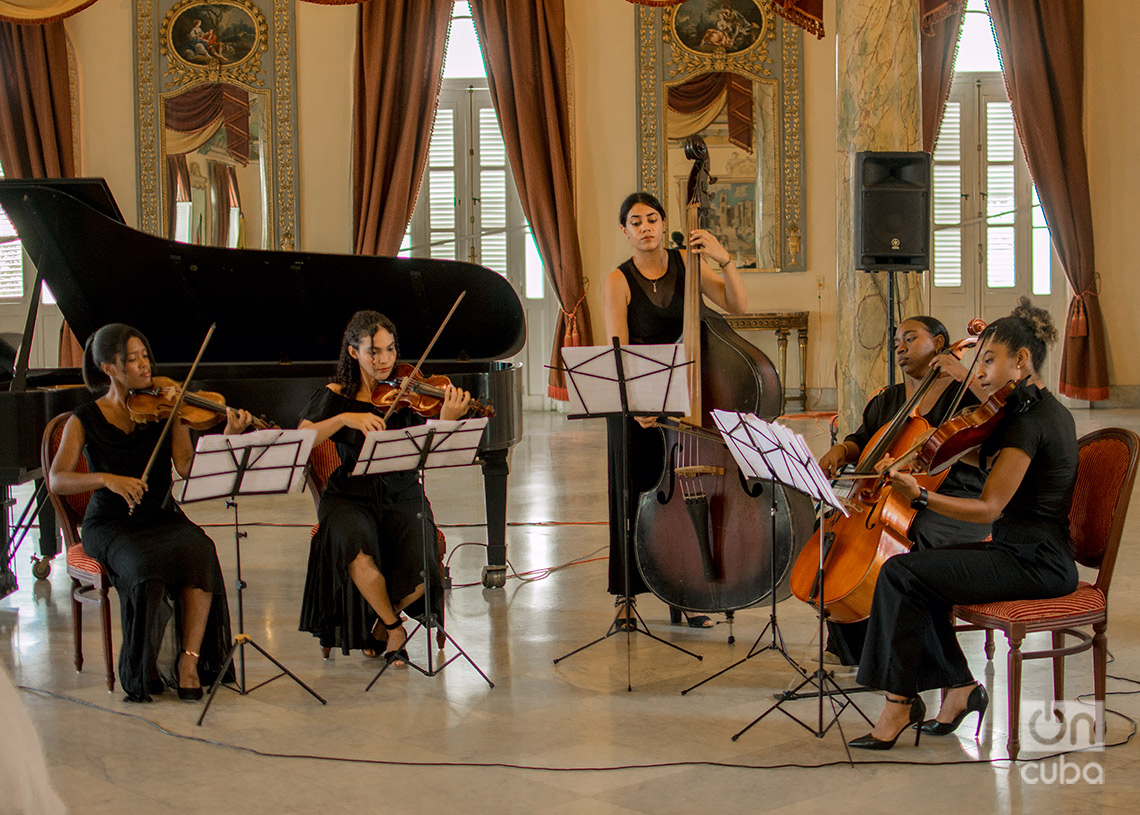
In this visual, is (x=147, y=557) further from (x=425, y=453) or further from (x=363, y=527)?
(x=425, y=453)

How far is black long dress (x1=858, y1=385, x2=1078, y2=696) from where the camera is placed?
2.96m

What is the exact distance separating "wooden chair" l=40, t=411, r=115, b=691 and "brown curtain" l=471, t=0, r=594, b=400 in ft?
22.1

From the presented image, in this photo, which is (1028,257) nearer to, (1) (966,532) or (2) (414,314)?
(2) (414,314)

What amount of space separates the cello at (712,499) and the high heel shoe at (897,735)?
63 cm

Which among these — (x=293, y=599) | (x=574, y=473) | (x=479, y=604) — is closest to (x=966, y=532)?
(x=479, y=604)

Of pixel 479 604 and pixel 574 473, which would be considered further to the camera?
pixel 574 473

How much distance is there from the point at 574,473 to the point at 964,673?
487 cm

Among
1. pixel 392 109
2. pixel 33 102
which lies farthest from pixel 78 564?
pixel 33 102

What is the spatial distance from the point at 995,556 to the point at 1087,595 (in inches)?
10.6

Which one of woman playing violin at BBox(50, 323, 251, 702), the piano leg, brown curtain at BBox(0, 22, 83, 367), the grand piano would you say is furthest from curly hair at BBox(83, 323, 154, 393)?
brown curtain at BBox(0, 22, 83, 367)

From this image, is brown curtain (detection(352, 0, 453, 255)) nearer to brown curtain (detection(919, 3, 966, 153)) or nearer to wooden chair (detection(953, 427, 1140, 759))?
brown curtain (detection(919, 3, 966, 153))

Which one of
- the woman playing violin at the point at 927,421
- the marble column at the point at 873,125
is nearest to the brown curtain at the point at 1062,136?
the marble column at the point at 873,125

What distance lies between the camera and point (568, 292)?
34.8ft

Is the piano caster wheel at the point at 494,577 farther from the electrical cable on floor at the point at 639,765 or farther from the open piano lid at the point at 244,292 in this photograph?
the electrical cable on floor at the point at 639,765
